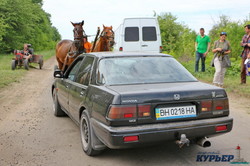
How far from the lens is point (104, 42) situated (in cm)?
1193

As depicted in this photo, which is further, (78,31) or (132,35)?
(132,35)

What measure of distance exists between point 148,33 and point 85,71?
33.8 ft

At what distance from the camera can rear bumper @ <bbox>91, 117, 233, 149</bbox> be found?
348 centimetres

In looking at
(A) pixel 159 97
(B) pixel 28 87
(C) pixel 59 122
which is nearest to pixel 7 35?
(B) pixel 28 87

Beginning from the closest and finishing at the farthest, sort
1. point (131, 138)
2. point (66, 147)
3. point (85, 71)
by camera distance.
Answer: point (131, 138) → point (66, 147) → point (85, 71)

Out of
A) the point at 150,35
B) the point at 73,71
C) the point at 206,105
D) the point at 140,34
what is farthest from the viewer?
the point at 150,35

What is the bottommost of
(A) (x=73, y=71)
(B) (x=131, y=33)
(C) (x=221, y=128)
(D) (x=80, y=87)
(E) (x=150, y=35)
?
(C) (x=221, y=128)

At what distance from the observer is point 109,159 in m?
A: 4.07

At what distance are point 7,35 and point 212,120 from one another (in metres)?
46.6

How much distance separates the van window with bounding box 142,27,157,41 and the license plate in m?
11.3

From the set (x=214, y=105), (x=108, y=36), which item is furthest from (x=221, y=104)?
(x=108, y=36)

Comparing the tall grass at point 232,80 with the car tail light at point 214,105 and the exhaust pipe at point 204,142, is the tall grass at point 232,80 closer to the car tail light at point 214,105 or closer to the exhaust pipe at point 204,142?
the car tail light at point 214,105

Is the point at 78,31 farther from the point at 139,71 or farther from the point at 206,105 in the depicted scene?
the point at 206,105

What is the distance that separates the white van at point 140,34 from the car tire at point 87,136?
10.6m
